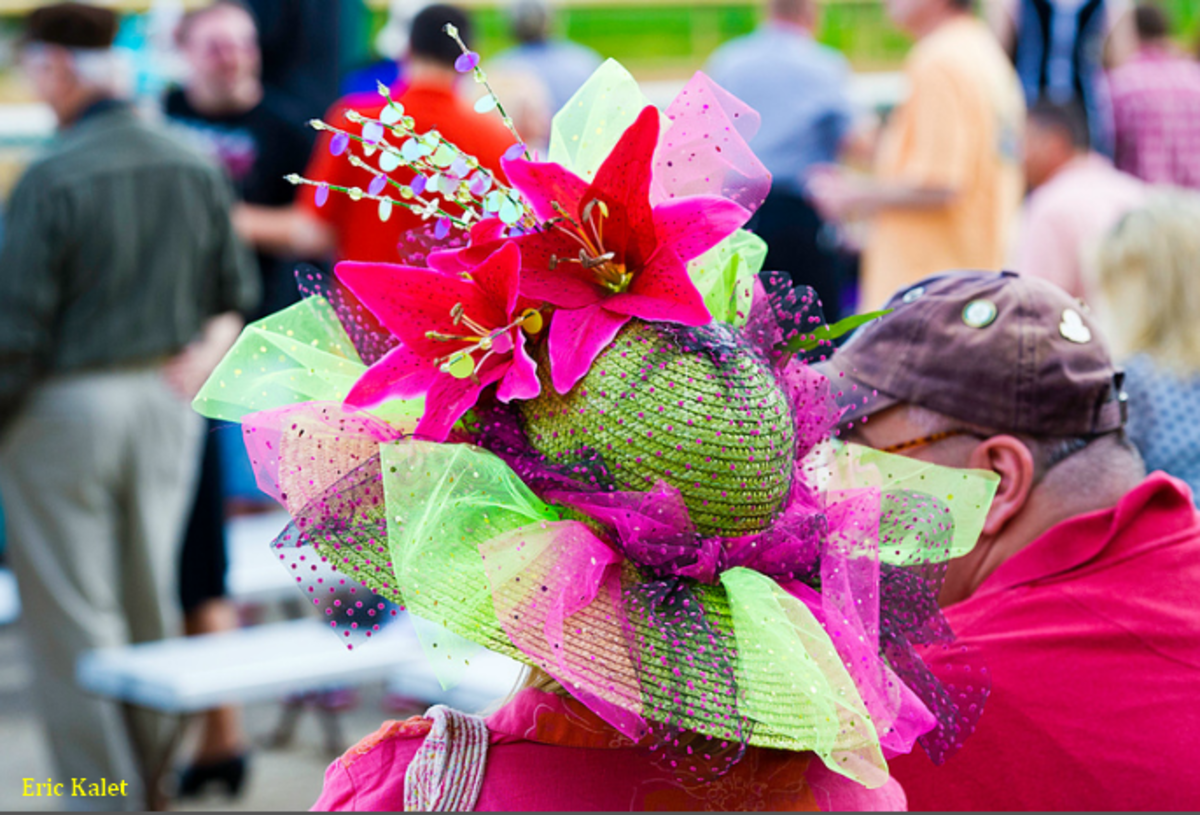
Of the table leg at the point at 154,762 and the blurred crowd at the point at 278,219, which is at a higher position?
the blurred crowd at the point at 278,219

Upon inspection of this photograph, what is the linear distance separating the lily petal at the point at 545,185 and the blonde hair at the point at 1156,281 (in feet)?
8.21

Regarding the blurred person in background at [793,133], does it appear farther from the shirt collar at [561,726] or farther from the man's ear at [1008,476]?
the shirt collar at [561,726]

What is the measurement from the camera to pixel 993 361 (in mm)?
1906

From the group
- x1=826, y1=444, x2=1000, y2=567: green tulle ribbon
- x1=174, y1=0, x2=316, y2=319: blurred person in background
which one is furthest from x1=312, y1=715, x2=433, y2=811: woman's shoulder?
x1=174, y1=0, x2=316, y2=319: blurred person in background

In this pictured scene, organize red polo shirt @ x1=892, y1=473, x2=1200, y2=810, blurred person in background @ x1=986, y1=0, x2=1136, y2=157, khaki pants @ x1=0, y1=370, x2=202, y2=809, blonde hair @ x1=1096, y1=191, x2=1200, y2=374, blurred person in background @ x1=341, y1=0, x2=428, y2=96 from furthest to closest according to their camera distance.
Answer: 1. blurred person in background @ x1=341, y1=0, x2=428, y2=96
2. blurred person in background @ x1=986, y1=0, x2=1136, y2=157
3. khaki pants @ x1=0, y1=370, x2=202, y2=809
4. blonde hair @ x1=1096, y1=191, x2=1200, y2=374
5. red polo shirt @ x1=892, y1=473, x2=1200, y2=810

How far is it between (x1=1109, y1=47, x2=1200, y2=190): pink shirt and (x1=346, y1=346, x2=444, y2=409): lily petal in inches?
200

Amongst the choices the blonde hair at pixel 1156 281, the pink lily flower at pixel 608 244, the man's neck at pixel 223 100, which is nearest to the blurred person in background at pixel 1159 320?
the blonde hair at pixel 1156 281

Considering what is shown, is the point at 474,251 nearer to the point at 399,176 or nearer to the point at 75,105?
the point at 399,176

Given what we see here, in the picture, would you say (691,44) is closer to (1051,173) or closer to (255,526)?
(1051,173)

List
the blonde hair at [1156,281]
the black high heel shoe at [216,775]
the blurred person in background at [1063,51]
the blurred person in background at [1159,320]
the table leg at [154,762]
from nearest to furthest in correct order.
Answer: the blurred person in background at [1159,320]
the blonde hair at [1156,281]
the table leg at [154,762]
the black high heel shoe at [216,775]
the blurred person in background at [1063,51]

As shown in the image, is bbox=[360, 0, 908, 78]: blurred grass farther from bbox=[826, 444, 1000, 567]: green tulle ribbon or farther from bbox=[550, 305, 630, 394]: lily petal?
bbox=[550, 305, 630, 394]: lily petal

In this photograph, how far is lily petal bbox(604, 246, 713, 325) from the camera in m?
1.27

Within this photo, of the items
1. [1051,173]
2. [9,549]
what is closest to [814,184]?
[1051,173]

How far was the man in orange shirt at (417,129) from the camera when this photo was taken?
438 cm
